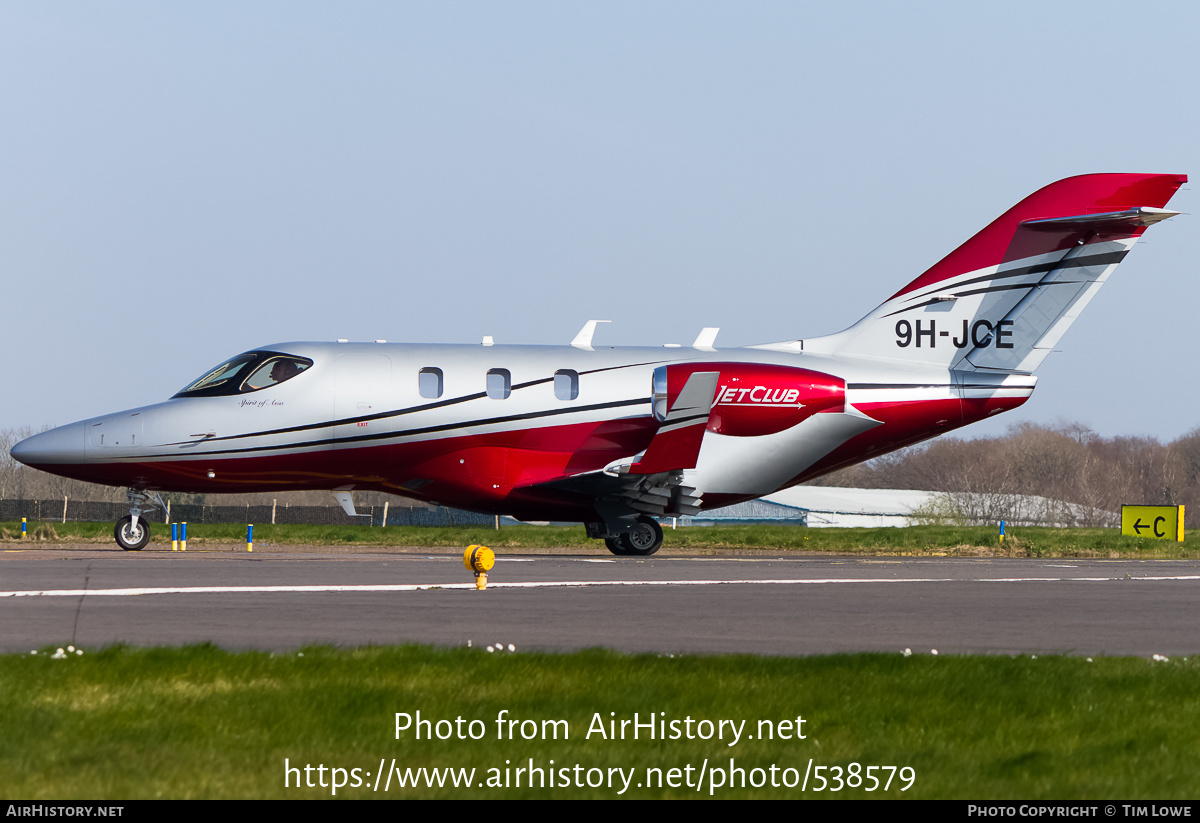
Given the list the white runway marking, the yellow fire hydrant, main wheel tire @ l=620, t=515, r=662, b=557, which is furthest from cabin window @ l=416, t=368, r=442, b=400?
the yellow fire hydrant

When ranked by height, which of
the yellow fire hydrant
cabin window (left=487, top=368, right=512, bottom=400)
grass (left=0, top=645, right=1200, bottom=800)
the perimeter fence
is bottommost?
the perimeter fence

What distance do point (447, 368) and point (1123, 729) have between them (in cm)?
1945

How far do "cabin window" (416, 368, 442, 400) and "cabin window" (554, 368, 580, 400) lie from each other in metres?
2.34

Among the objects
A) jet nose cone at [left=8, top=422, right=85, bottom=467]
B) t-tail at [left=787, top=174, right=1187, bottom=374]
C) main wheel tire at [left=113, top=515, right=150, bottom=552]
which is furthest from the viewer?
t-tail at [left=787, top=174, right=1187, bottom=374]

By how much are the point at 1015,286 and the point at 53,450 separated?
19686mm

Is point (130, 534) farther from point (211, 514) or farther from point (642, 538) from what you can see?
point (211, 514)

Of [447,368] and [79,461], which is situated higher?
[447,368]

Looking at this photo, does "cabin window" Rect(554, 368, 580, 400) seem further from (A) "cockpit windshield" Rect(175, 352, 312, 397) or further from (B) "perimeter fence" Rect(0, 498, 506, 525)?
(B) "perimeter fence" Rect(0, 498, 506, 525)

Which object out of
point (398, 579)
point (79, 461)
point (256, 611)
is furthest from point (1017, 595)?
point (79, 461)

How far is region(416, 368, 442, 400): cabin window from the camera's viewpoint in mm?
24734

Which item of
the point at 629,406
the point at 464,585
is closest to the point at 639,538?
the point at 629,406

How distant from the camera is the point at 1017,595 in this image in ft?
50.3

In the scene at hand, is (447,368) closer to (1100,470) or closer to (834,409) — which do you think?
(834,409)
